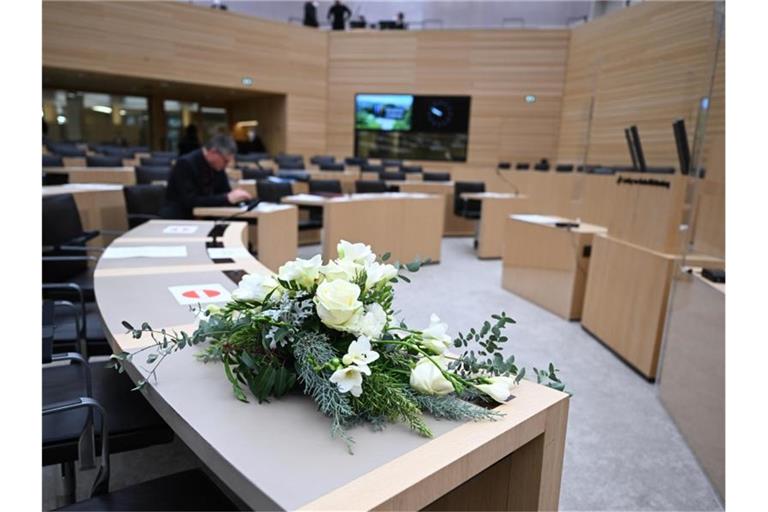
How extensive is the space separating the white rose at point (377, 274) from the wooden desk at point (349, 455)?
0.28 metres

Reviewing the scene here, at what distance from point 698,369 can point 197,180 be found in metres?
3.62

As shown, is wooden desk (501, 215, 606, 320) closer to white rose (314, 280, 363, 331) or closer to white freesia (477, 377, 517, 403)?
white freesia (477, 377, 517, 403)

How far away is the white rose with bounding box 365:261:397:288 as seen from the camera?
3.33ft

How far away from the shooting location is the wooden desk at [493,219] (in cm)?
654

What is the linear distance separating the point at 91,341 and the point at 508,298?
3.67 meters

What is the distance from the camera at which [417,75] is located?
12227mm

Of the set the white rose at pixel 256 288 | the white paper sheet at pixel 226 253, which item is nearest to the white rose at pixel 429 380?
the white rose at pixel 256 288

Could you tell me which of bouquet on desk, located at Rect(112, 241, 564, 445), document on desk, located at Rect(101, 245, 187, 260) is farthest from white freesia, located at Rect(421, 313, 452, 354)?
document on desk, located at Rect(101, 245, 187, 260)

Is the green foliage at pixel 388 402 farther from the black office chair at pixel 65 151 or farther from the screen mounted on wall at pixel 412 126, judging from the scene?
the screen mounted on wall at pixel 412 126

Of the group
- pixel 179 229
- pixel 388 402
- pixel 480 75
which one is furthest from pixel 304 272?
pixel 480 75

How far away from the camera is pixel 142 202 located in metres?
4.41
